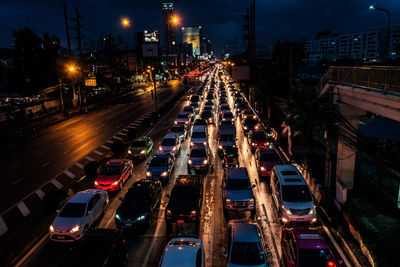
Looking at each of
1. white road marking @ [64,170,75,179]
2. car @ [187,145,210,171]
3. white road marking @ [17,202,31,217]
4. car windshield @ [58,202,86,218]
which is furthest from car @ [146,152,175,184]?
white road marking @ [17,202,31,217]

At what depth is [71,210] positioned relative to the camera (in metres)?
13.5

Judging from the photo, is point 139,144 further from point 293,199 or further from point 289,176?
point 293,199

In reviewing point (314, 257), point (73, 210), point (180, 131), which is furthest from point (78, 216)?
point (180, 131)

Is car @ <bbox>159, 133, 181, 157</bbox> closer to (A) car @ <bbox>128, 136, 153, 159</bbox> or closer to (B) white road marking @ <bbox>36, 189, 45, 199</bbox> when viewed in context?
(A) car @ <bbox>128, 136, 153, 159</bbox>

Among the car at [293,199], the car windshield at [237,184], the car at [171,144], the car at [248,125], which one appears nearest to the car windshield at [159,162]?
the car at [171,144]

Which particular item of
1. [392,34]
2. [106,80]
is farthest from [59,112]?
[392,34]

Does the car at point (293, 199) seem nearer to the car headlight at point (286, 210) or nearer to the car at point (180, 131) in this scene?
the car headlight at point (286, 210)

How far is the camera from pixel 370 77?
13031 mm

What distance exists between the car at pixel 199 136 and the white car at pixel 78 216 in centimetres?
1128

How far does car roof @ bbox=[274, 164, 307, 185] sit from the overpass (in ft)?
7.48

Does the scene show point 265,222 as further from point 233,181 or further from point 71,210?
point 71,210

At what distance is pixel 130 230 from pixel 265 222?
638cm

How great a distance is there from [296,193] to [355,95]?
557 cm

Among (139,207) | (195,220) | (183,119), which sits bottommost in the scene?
(195,220)
